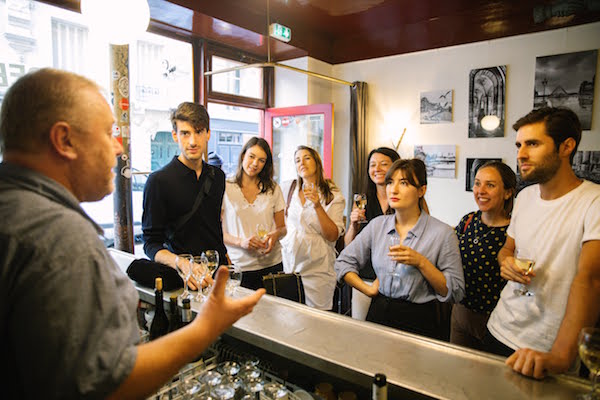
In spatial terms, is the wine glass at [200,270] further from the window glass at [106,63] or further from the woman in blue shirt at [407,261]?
the window glass at [106,63]

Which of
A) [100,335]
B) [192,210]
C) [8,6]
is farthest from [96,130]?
[8,6]

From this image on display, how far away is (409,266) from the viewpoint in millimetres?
1803

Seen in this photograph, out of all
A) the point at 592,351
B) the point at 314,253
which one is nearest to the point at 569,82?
the point at 314,253

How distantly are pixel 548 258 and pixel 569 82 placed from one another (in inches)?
135

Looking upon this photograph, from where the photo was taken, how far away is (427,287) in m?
1.78

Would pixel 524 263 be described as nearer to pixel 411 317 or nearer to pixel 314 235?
pixel 411 317

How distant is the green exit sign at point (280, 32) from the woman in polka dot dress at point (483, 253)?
3.17 m

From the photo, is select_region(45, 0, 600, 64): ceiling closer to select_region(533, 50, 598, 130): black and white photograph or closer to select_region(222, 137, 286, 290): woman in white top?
select_region(533, 50, 598, 130): black and white photograph

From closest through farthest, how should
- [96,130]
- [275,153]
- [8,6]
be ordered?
[96,130]
[8,6]
[275,153]

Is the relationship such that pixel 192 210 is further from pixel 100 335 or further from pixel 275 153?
pixel 275 153

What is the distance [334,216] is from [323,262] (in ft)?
1.29

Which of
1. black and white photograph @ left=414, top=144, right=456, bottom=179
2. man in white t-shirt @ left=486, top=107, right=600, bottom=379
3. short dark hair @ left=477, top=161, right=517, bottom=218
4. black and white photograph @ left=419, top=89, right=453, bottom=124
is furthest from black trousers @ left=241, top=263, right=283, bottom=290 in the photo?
black and white photograph @ left=419, top=89, right=453, bottom=124

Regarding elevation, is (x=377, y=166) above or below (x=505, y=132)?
below

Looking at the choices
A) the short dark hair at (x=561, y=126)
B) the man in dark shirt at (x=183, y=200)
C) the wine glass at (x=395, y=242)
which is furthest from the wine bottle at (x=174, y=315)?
the short dark hair at (x=561, y=126)
